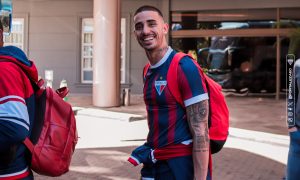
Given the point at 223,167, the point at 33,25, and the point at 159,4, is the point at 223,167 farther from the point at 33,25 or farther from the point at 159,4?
the point at 33,25

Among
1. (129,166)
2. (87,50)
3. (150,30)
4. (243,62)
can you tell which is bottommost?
(129,166)

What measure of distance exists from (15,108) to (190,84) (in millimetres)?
933

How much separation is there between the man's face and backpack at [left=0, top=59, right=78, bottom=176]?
0.60 m

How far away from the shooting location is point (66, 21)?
20.2 metres

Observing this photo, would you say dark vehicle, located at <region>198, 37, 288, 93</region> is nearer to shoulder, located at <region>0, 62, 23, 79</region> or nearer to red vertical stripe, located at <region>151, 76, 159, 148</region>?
red vertical stripe, located at <region>151, 76, 159, 148</region>

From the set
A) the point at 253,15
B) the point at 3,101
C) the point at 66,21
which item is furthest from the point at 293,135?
the point at 66,21

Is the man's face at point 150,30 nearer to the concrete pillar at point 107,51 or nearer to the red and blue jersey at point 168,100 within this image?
the red and blue jersey at point 168,100

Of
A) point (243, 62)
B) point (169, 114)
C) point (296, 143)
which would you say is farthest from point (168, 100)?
point (243, 62)

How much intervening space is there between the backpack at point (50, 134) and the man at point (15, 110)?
54 millimetres

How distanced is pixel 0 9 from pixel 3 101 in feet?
11.2

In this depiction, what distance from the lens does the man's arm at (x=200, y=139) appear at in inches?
98.2

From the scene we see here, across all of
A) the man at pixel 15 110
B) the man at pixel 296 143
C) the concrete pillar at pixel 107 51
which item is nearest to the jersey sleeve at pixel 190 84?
the man at pixel 15 110

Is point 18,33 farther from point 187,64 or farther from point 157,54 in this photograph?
point 187,64

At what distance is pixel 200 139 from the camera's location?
98.5 inches
